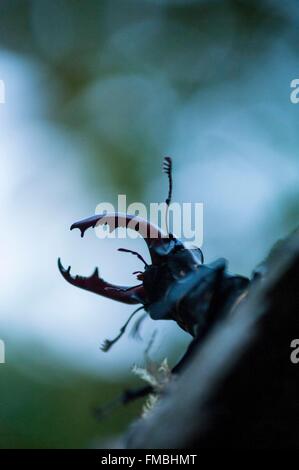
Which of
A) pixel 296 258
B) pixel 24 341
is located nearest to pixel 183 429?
pixel 296 258

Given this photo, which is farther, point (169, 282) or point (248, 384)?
point (169, 282)

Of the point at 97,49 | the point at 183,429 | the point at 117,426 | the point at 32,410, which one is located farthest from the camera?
the point at 97,49

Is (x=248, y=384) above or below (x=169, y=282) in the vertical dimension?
below

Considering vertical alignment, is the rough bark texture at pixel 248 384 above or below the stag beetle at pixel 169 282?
below

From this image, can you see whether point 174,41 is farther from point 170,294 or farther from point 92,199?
point 170,294

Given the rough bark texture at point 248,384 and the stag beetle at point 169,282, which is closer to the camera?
the rough bark texture at point 248,384
